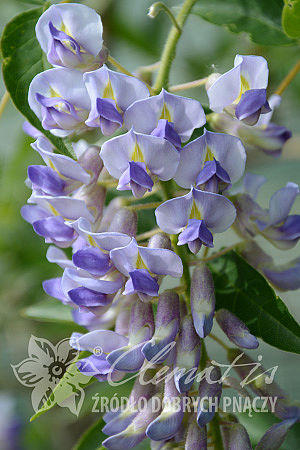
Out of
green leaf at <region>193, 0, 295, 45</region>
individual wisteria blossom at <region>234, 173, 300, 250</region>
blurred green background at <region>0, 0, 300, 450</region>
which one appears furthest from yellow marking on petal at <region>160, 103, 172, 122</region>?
blurred green background at <region>0, 0, 300, 450</region>

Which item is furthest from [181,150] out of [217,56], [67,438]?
[67,438]

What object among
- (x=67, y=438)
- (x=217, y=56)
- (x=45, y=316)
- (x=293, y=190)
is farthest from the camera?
(x=67, y=438)

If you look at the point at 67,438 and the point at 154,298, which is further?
the point at 67,438

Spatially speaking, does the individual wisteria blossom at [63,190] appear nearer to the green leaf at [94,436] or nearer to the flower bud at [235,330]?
the flower bud at [235,330]

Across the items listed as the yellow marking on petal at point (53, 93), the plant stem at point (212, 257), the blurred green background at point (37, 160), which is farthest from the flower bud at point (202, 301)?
the blurred green background at point (37, 160)

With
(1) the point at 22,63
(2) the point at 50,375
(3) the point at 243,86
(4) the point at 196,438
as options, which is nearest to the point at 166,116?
(3) the point at 243,86

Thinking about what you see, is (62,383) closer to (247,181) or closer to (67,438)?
(247,181)
